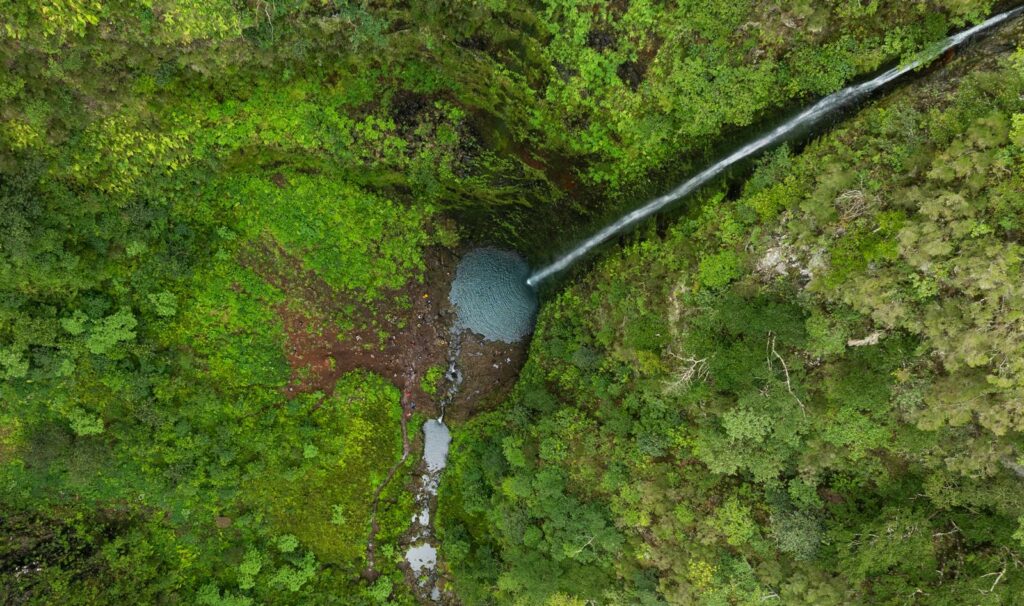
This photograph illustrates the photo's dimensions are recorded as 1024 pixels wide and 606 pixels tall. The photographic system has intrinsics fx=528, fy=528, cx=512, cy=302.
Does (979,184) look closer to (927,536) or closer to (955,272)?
(955,272)

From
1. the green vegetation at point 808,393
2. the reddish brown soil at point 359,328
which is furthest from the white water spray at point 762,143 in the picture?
the reddish brown soil at point 359,328

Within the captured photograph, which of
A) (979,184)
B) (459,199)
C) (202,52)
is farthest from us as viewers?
(459,199)

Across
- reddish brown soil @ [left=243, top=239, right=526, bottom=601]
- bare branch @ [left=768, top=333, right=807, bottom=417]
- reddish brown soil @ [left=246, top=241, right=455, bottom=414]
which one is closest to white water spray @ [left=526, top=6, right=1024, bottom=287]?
reddish brown soil @ [left=243, top=239, right=526, bottom=601]

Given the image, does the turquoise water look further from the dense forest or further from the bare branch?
the bare branch

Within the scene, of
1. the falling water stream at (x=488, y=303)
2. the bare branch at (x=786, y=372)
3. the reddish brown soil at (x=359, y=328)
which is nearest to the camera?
the bare branch at (x=786, y=372)

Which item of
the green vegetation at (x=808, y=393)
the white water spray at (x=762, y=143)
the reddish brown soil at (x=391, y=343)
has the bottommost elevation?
the green vegetation at (x=808, y=393)

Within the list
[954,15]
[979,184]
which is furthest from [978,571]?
[954,15]

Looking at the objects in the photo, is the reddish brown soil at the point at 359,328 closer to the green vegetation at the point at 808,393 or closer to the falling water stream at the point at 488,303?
the falling water stream at the point at 488,303
